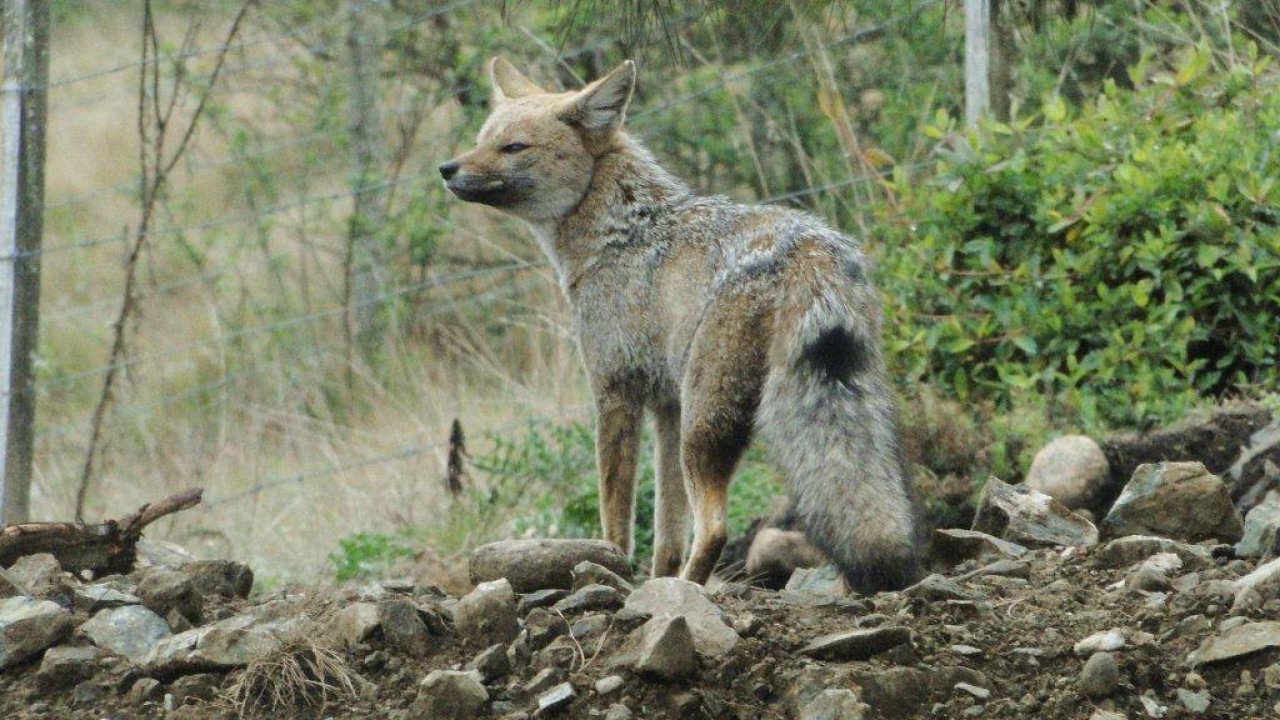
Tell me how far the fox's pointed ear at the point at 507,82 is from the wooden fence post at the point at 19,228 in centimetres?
182

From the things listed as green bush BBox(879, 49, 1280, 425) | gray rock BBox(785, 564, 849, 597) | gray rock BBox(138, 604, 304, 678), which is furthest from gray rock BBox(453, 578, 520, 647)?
green bush BBox(879, 49, 1280, 425)

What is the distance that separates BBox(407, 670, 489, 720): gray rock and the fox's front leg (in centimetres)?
191

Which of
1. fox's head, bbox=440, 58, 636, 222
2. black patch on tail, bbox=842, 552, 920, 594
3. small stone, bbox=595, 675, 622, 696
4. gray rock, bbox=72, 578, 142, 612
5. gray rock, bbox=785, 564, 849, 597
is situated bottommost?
gray rock, bbox=785, 564, 849, 597

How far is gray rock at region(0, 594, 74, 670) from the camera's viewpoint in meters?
3.72

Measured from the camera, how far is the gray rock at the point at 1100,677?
3365 millimetres

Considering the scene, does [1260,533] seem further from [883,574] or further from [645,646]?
[645,646]

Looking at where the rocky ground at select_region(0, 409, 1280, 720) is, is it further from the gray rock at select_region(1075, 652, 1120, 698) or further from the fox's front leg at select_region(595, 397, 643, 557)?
the fox's front leg at select_region(595, 397, 643, 557)

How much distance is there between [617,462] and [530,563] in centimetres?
108

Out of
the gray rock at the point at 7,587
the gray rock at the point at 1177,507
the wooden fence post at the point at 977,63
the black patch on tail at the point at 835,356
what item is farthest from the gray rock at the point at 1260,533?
the gray rock at the point at 7,587

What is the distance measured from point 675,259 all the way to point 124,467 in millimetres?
5628

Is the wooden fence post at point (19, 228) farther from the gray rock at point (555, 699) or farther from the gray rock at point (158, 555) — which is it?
the gray rock at point (555, 699)

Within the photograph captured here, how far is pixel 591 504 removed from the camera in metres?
6.67

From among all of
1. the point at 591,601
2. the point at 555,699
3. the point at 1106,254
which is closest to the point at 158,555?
the point at 591,601

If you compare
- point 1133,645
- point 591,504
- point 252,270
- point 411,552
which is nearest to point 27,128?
point 411,552
